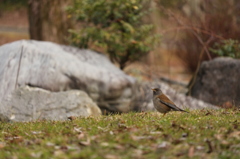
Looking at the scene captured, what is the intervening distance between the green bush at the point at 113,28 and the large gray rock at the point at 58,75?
144 cm

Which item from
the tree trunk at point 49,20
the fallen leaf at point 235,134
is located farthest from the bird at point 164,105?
the tree trunk at point 49,20

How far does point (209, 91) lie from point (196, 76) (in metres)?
0.79

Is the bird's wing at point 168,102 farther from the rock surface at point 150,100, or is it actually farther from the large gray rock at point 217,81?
the large gray rock at point 217,81

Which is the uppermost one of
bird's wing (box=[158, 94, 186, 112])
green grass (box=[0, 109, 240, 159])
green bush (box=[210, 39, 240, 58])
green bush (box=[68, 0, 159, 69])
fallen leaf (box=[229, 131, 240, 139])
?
green bush (box=[68, 0, 159, 69])

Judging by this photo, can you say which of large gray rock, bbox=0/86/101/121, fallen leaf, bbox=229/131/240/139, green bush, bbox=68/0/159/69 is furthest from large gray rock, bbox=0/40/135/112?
fallen leaf, bbox=229/131/240/139

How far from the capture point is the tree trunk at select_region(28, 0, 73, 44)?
16.1m

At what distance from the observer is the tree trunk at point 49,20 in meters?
16.1

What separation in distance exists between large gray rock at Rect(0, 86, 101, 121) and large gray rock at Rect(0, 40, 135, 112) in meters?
1.13

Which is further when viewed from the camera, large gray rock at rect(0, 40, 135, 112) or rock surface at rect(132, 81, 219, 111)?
rock surface at rect(132, 81, 219, 111)

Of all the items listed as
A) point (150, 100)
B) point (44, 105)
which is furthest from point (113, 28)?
point (44, 105)

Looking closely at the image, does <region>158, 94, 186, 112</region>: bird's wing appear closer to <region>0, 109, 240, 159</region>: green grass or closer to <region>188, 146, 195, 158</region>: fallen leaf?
<region>0, 109, 240, 159</region>: green grass

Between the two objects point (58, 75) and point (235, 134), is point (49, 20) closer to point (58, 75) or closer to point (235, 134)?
point (58, 75)

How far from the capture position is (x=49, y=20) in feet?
52.7

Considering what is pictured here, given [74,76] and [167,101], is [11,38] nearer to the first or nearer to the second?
[74,76]
